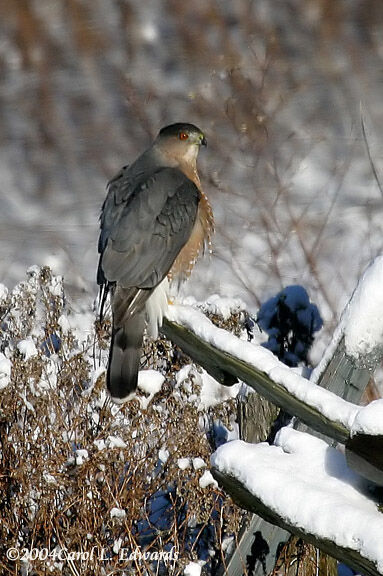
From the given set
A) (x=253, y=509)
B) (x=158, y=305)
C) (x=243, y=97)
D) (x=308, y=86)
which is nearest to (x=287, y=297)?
(x=158, y=305)

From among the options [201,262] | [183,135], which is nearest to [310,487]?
[183,135]

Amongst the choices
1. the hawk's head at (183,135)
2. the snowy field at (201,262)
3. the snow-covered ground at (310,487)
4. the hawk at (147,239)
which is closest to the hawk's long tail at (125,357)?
the hawk at (147,239)

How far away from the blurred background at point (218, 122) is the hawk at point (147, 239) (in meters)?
1.78

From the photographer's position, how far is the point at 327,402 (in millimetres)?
2281

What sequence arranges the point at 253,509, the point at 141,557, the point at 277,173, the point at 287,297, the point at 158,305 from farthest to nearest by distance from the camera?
the point at 277,173 → the point at 287,297 → the point at 158,305 → the point at 141,557 → the point at 253,509

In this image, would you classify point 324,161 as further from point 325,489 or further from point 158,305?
point 325,489

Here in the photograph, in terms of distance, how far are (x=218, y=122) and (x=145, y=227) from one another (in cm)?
346

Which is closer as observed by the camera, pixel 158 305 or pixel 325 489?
pixel 325 489

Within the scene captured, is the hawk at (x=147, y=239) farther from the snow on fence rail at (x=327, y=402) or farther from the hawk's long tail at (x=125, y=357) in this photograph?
the snow on fence rail at (x=327, y=402)

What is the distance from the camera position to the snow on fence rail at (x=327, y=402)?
1951mm

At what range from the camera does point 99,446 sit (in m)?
3.45

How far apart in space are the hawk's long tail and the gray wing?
0.17 m

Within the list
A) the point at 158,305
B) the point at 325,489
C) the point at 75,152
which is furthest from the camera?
the point at 75,152

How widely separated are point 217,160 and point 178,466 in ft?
13.1
